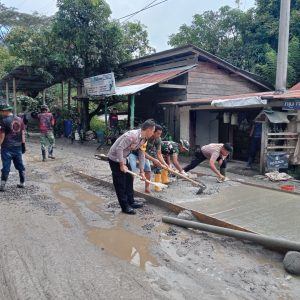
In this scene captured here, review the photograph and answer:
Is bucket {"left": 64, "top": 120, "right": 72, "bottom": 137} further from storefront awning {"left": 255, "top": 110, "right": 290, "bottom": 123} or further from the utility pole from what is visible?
storefront awning {"left": 255, "top": 110, "right": 290, "bottom": 123}

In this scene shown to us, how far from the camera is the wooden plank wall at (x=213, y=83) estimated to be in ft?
47.5

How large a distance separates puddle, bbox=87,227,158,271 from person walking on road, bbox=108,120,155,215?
76 centimetres

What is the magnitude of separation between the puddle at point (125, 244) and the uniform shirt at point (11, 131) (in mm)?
3194

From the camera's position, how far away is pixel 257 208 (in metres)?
5.72

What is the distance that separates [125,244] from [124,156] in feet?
5.14

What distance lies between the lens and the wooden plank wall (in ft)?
47.5

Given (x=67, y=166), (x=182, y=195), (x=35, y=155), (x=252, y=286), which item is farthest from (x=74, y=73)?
(x=252, y=286)

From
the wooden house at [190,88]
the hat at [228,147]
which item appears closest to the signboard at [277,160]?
the hat at [228,147]

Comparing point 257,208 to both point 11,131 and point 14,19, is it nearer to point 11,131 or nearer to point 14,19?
point 11,131

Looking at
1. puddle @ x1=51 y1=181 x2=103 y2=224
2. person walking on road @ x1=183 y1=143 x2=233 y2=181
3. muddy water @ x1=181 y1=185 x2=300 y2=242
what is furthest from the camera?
person walking on road @ x1=183 y1=143 x2=233 y2=181

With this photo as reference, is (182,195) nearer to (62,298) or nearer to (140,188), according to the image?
(140,188)

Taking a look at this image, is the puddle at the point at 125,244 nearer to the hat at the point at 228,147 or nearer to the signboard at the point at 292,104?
the hat at the point at 228,147

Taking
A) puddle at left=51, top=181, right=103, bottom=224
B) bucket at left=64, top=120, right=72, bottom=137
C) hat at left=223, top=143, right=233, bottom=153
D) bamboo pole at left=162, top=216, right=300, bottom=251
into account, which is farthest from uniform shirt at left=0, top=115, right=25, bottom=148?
bucket at left=64, top=120, right=72, bottom=137

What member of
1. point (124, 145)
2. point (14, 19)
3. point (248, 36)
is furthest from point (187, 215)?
point (14, 19)
